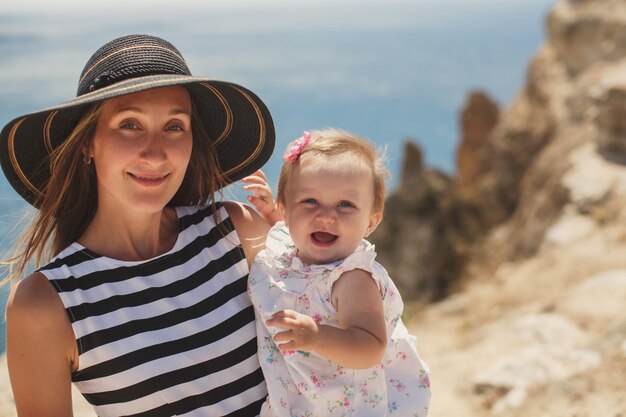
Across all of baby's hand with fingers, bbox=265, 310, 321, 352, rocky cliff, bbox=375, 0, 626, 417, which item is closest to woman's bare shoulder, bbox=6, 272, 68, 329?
baby's hand with fingers, bbox=265, 310, 321, 352

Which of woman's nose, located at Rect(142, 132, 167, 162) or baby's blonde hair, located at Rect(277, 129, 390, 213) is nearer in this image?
woman's nose, located at Rect(142, 132, 167, 162)

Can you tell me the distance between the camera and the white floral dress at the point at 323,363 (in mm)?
2316

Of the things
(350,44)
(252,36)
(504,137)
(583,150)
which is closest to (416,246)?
(504,137)

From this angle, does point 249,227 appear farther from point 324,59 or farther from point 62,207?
point 324,59

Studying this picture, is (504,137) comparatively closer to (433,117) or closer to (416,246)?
(416,246)

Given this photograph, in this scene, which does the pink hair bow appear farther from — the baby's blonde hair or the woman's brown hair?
the woman's brown hair

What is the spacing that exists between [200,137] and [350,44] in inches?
3601

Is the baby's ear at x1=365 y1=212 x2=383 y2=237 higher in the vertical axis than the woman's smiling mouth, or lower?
lower

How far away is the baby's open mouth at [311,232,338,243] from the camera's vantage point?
240 cm

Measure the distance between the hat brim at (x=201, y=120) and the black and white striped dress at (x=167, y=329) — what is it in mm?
324

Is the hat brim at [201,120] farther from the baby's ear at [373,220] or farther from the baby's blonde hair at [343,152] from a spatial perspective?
the baby's ear at [373,220]

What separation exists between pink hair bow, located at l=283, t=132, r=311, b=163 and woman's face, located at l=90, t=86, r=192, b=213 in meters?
0.33

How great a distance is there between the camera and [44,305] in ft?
6.79

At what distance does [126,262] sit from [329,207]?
654 mm
